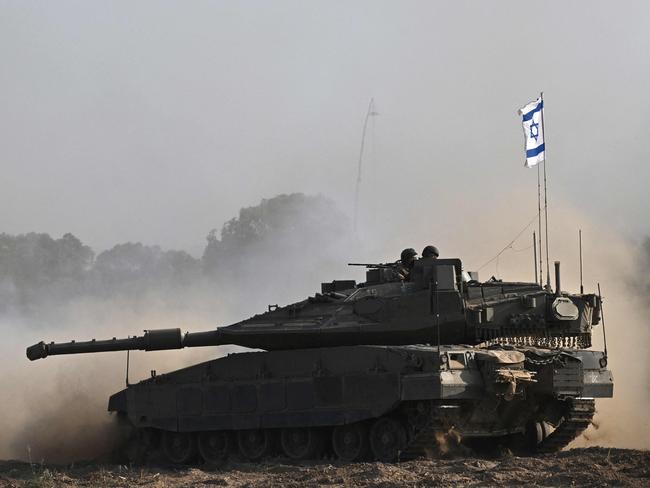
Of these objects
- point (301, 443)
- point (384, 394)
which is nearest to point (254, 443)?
point (301, 443)

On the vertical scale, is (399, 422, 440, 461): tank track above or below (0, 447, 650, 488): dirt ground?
above

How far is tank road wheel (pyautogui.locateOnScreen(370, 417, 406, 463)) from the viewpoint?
2191cm

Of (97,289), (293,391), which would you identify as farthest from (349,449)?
(97,289)

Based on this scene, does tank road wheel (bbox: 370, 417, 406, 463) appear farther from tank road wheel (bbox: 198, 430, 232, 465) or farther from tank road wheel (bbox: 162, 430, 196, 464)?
tank road wheel (bbox: 162, 430, 196, 464)

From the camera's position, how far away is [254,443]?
2445 cm

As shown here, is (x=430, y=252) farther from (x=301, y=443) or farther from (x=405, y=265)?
(x=301, y=443)

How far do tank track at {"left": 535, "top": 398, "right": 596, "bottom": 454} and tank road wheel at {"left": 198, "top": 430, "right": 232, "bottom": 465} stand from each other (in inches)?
227

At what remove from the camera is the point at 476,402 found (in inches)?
865

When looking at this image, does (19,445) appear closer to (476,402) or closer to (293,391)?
(293,391)

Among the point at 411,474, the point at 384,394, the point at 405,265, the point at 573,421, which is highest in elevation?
the point at 405,265

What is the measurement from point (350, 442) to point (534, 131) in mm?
11426

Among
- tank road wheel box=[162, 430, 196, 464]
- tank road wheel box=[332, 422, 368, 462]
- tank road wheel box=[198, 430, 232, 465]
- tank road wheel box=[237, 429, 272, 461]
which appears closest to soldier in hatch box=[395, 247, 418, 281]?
tank road wheel box=[332, 422, 368, 462]

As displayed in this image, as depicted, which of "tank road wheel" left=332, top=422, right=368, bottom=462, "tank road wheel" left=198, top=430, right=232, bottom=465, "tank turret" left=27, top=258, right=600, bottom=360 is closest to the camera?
"tank road wheel" left=332, top=422, right=368, bottom=462

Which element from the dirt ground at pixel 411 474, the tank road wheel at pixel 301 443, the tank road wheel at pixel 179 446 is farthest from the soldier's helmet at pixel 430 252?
the tank road wheel at pixel 179 446
